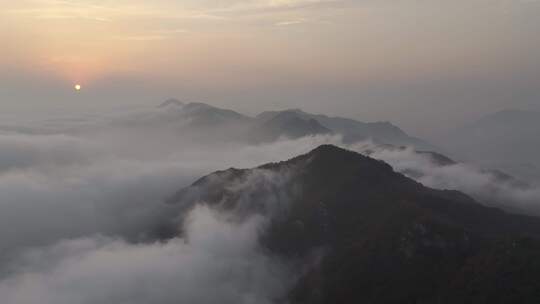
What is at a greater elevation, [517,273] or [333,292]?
[517,273]

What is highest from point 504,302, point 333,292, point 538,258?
point 538,258

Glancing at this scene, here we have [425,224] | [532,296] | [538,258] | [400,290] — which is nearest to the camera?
[532,296]

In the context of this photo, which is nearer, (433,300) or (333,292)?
(433,300)

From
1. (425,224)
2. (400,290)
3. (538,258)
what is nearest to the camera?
(538,258)

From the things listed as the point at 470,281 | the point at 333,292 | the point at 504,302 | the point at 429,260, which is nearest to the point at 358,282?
the point at 333,292

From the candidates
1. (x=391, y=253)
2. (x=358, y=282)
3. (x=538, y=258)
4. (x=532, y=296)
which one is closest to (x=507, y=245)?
(x=538, y=258)

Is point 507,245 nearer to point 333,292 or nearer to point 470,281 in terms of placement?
point 470,281

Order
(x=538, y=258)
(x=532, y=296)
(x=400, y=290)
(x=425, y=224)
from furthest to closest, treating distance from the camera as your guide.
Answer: (x=425, y=224), (x=400, y=290), (x=538, y=258), (x=532, y=296)

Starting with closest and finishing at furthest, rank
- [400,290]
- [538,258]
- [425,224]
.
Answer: [538,258] → [400,290] → [425,224]

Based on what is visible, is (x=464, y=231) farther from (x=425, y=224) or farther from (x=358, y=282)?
(x=358, y=282)
